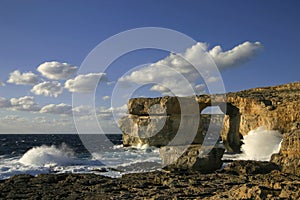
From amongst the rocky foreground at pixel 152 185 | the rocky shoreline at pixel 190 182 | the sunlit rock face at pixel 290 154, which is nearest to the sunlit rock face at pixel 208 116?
the sunlit rock face at pixel 290 154

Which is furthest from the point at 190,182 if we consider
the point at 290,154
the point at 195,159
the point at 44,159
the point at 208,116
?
A: the point at 208,116

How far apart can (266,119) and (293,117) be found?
9.34ft

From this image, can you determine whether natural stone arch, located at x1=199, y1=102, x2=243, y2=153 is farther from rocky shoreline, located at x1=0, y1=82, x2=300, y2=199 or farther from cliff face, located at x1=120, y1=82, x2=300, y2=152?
rocky shoreline, located at x1=0, y1=82, x2=300, y2=199

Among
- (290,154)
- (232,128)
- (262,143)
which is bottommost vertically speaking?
(262,143)

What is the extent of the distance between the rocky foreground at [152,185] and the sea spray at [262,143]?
17737 millimetres

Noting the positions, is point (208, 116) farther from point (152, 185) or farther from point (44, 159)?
point (152, 185)

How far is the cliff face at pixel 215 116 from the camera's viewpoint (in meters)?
29.0

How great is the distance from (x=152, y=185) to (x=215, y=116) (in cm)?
3976

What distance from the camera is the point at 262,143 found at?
28.9m

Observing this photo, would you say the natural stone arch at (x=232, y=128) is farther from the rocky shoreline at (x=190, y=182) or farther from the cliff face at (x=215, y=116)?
the rocky shoreline at (x=190, y=182)

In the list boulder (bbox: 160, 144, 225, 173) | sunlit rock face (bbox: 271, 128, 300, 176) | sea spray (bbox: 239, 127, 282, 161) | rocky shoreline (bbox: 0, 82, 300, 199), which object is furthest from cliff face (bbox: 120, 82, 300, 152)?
boulder (bbox: 160, 144, 225, 173)

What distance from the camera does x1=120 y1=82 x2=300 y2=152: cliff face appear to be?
29.0 meters

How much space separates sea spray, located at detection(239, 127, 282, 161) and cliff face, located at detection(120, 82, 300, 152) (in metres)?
0.64

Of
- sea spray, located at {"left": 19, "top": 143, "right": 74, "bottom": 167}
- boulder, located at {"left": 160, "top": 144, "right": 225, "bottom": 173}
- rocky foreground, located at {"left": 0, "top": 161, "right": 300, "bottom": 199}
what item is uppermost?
boulder, located at {"left": 160, "top": 144, "right": 225, "bottom": 173}
